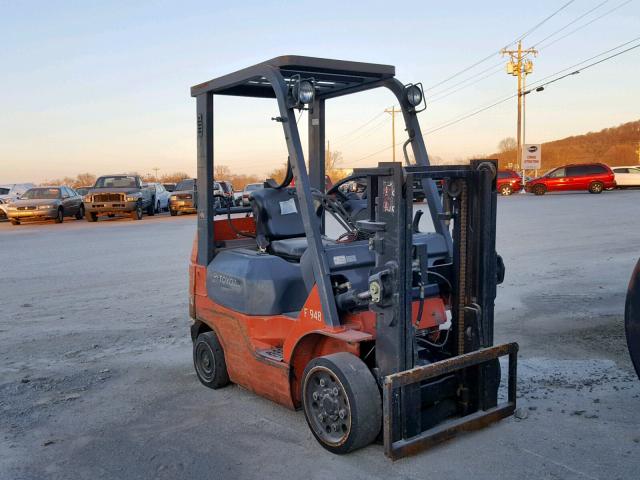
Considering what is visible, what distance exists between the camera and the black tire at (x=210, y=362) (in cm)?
575

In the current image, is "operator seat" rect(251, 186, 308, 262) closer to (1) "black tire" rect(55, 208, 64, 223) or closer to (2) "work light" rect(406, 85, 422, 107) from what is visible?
(2) "work light" rect(406, 85, 422, 107)

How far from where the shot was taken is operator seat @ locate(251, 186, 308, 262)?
564cm

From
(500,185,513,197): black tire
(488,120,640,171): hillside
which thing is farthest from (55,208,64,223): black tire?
(488,120,640,171): hillside

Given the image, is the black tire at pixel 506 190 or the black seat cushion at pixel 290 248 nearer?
the black seat cushion at pixel 290 248

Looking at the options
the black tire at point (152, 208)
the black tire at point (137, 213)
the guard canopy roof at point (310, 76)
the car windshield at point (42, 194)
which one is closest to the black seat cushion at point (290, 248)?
the guard canopy roof at point (310, 76)

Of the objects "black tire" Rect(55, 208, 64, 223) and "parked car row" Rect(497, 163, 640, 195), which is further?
"parked car row" Rect(497, 163, 640, 195)

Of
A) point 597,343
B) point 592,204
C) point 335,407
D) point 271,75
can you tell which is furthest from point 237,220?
point 592,204

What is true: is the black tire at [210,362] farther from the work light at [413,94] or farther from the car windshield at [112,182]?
the car windshield at [112,182]

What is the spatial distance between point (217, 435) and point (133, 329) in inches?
142

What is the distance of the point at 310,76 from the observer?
5227mm

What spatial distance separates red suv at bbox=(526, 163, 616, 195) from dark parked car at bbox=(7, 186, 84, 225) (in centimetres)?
2499

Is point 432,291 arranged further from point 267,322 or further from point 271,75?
point 271,75

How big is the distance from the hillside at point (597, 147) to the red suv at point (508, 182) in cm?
9011

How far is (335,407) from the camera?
171 inches
